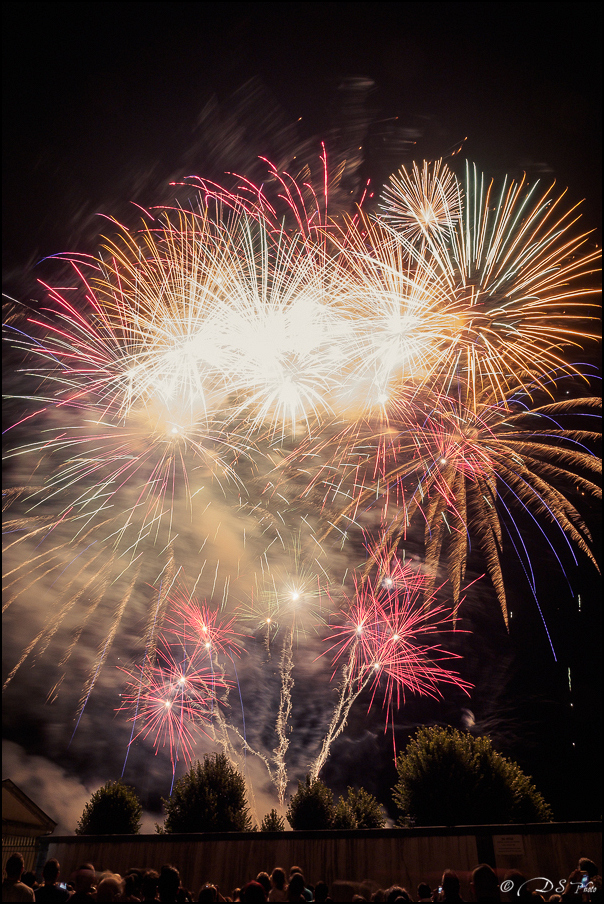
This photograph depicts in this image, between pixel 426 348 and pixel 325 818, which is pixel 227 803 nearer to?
pixel 325 818

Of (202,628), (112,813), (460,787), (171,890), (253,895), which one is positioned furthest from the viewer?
(202,628)

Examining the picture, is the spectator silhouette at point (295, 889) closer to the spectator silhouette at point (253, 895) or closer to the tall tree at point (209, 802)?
the spectator silhouette at point (253, 895)

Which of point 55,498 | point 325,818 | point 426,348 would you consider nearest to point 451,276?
point 426,348

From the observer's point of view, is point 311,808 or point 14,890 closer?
point 14,890

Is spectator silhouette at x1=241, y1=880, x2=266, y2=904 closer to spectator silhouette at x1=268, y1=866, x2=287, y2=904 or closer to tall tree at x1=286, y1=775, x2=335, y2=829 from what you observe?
spectator silhouette at x1=268, y1=866, x2=287, y2=904

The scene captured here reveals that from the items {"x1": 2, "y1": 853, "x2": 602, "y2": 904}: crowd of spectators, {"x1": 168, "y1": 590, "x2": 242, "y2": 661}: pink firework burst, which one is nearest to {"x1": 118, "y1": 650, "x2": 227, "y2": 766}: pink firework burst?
{"x1": 168, "y1": 590, "x2": 242, "y2": 661}: pink firework burst

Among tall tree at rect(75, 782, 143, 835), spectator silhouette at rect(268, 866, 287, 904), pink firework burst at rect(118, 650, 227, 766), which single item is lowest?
spectator silhouette at rect(268, 866, 287, 904)

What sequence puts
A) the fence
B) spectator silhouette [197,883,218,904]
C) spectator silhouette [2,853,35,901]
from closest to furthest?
spectator silhouette [197,883,218,904] → spectator silhouette [2,853,35,901] → the fence

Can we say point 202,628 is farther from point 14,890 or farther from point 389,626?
point 14,890

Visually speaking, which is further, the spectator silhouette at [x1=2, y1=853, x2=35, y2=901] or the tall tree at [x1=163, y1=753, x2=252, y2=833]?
the tall tree at [x1=163, y1=753, x2=252, y2=833]

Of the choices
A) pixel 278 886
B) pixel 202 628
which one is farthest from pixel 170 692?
pixel 278 886

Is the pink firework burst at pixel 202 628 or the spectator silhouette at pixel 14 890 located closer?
the spectator silhouette at pixel 14 890

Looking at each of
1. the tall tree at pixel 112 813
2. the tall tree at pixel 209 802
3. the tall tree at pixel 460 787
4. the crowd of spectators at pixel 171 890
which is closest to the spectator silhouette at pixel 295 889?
the crowd of spectators at pixel 171 890

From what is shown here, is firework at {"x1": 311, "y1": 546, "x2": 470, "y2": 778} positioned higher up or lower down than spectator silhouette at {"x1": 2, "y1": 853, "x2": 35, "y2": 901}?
higher up
